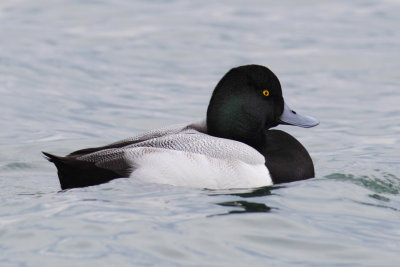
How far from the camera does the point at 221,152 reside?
7.17 m

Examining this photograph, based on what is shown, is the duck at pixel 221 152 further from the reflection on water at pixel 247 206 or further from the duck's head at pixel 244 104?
the reflection on water at pixel 247 206

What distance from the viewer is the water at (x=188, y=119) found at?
582cm

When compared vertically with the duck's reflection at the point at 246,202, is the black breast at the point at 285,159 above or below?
above

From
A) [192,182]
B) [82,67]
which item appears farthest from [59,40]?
[192,182]

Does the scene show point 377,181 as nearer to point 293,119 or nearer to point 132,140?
point 293,119

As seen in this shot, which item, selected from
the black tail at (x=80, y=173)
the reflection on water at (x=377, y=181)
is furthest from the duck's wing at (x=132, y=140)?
the reflection on water at (x=377, y=181)

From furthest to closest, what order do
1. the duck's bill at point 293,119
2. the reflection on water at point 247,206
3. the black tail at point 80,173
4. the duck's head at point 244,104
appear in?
the duck's bill at point 293,119 < the duck's head at point 244,104 < the black tail at point 80,173 < the reflection on water at point 247,206

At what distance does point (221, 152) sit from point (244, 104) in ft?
2.03

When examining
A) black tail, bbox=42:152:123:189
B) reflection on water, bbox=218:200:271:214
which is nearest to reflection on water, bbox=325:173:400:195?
reflection on water, bbox=218:200:271:214

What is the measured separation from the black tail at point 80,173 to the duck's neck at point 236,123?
1.01 meters

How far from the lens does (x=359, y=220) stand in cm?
650

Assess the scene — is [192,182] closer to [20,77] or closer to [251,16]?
[20,77]

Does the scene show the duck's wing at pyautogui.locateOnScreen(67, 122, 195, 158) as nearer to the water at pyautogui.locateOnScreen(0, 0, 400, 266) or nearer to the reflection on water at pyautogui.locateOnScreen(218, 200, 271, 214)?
the water at pyautogui.locateOnScreen(0, 0, 400, 266)

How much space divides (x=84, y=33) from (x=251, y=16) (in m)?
3.01
